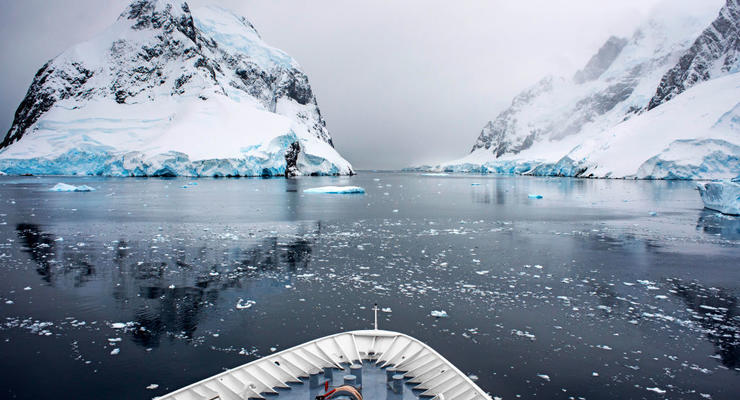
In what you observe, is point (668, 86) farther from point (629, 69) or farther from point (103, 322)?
point (103, 322)

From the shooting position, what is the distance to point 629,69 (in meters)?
169

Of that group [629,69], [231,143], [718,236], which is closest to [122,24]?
[231,143]

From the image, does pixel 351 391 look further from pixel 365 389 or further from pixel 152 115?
pixel 152 115

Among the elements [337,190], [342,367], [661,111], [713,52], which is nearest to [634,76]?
[713,52]

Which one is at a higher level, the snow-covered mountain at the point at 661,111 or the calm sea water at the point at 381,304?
the snow-covered mountain at the point at 661,111

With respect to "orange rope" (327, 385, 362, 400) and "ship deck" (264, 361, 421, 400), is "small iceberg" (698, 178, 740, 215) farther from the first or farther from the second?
"orange rope" (327, 385, 362, 400)

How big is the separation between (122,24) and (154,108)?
31446 millimetres

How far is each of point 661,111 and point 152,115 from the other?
103336 mm

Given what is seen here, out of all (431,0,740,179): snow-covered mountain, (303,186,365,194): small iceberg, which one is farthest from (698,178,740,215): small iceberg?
(431,0,740,179): snow-covered mountain

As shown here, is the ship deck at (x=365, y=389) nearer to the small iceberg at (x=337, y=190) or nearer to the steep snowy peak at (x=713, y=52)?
the small iceberg at (x=337, y=190)

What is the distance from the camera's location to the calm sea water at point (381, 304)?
505 centimetres

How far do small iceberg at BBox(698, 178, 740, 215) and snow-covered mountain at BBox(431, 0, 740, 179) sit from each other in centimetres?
4703

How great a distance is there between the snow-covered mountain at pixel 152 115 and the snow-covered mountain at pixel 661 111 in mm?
61366

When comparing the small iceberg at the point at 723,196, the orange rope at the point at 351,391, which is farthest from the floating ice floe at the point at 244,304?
the small iceberg at the point at 723,196
